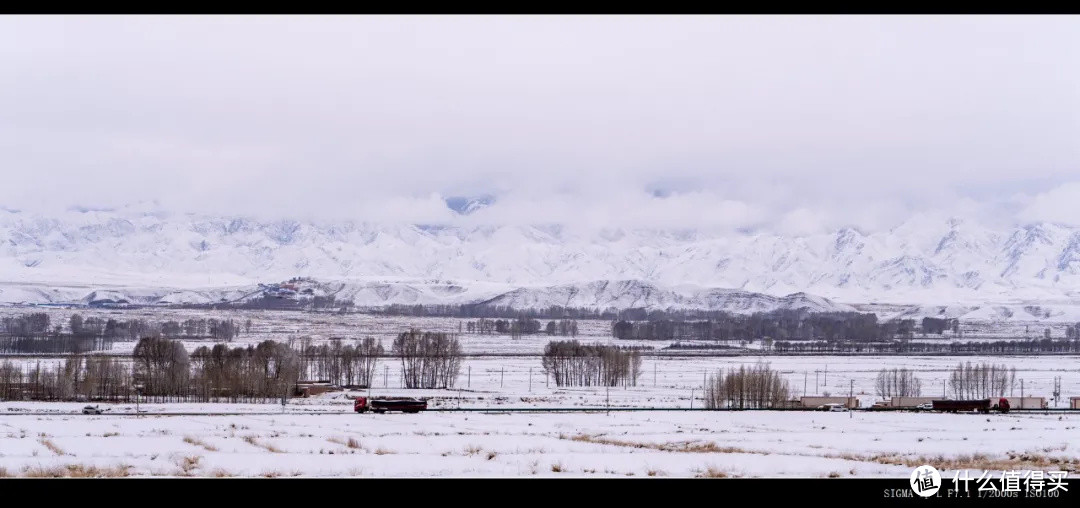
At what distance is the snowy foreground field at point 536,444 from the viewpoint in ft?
43.1

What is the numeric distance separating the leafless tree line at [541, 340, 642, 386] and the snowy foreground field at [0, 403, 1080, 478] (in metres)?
24.9

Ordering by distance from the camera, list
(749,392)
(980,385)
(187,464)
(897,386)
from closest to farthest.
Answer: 1. (187,464)
2. (749,392)
3. (897,386)
4. (980,385)

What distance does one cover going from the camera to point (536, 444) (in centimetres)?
1828

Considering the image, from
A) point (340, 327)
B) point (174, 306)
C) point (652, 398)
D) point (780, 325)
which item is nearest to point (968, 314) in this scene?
point (780, 325)

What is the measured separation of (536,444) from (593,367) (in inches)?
1547

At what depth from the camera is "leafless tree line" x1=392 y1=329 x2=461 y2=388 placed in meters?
50.8

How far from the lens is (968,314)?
191375 mm

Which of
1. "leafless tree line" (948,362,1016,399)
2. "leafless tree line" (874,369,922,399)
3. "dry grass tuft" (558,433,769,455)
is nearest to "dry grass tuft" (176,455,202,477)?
"dry grass tuft" (558,433,769,455)

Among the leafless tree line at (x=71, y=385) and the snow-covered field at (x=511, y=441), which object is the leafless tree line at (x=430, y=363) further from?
the leafless tree line at (x=71, y=385)

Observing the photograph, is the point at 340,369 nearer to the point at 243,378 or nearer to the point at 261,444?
the point at 243,378

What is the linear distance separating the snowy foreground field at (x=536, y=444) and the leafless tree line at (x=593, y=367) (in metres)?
24.9

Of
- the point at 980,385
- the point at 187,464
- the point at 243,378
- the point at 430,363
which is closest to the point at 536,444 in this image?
the point at 187,464

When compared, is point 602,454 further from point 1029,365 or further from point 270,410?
point 1029,365
